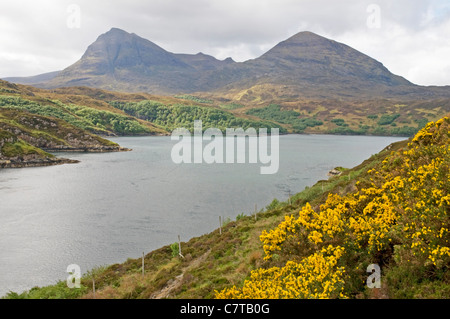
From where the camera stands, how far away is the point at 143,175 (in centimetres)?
9906

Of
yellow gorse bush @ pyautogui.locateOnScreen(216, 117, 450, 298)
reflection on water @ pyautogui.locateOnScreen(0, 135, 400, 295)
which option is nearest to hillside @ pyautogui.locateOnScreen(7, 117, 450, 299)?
yellow gorse bush @ pyautogui.locateOnScreen(216, 117, 450, 298)

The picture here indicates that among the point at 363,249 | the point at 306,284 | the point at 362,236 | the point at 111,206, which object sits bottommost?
the point at 111,206

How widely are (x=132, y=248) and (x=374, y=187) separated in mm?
35970

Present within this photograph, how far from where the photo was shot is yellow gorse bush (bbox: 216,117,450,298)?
10297mm

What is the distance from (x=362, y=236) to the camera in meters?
13.2

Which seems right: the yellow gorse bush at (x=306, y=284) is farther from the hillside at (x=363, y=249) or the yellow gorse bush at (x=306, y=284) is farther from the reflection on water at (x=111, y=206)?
the reflection on water at (x=111, y=206)

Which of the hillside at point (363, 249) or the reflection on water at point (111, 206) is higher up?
the hillside at point (363, 249)

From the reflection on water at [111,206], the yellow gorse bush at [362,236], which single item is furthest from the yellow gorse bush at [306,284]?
the reflection on water at [111,206]

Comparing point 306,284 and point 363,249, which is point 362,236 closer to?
point 363,249

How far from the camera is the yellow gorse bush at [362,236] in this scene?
10297mm

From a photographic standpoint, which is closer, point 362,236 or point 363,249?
point 363,249

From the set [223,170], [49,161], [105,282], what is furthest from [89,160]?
[105,282]

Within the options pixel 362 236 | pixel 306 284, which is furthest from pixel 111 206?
pixel 306 284
